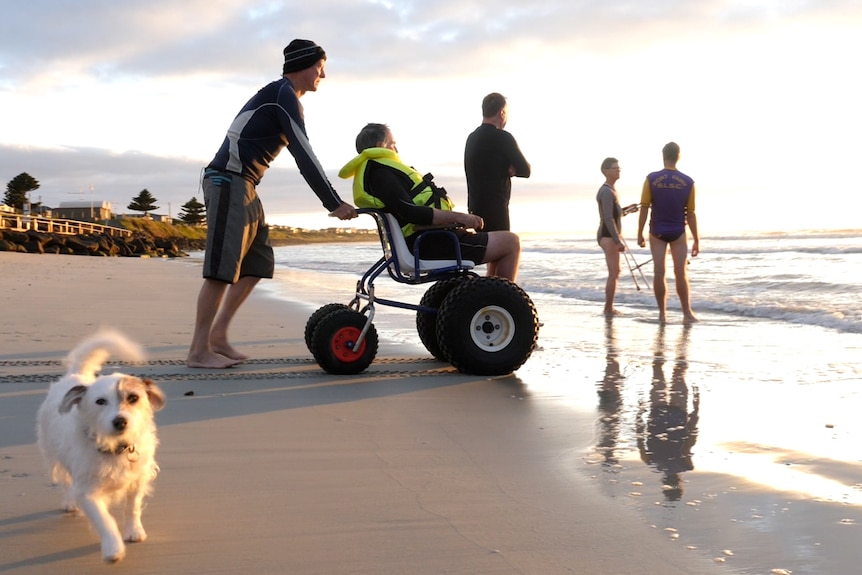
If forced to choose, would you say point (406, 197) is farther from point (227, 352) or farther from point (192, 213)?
point (192, 213)

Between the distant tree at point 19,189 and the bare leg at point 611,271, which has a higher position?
the distant tree at point 19,189

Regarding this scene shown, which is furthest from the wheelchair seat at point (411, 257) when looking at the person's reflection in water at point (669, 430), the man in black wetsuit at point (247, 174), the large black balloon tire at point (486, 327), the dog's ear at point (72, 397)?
the dog's ear at point (72, 397)

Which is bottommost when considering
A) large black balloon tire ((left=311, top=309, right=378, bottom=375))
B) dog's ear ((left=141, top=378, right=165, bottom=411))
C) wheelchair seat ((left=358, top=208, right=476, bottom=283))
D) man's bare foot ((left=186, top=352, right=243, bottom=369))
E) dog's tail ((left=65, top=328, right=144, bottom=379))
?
man's bare foot ((left=186, top=352, right=243, bottom=369))

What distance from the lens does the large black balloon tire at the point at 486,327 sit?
5.58m

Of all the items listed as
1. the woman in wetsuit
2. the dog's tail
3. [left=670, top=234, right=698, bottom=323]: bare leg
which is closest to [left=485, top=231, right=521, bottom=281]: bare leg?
the dog's tail

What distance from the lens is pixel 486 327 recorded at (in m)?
5.70

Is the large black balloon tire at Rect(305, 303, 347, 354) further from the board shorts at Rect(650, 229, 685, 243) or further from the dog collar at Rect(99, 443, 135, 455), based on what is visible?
the board shorts at Rect(650, 229, 685, 243)

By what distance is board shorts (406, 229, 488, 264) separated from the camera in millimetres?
5828

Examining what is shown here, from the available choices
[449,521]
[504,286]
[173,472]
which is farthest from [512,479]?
[504,286]

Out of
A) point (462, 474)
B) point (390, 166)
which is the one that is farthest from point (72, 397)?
point (390, 166)

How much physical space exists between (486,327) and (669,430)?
6.22 ft

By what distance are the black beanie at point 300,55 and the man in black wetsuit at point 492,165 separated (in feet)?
5.21

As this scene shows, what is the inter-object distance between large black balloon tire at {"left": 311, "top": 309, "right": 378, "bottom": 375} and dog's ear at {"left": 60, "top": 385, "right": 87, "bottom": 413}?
2.86 m

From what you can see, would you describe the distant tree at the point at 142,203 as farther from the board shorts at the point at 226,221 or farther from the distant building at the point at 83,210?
the board shorts at the point at 226,221
